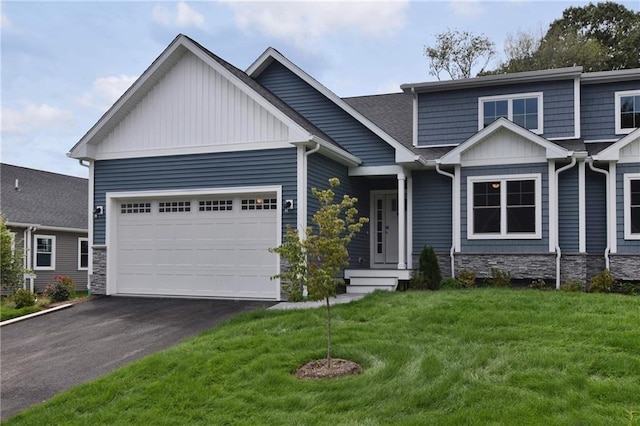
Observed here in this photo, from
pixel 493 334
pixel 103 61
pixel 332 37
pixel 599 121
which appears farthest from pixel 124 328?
pixel 599 121

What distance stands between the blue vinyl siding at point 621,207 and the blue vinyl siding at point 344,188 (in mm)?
6054

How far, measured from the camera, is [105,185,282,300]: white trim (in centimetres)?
1246

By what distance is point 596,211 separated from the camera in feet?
45.3

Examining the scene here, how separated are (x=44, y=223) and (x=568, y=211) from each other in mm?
18092

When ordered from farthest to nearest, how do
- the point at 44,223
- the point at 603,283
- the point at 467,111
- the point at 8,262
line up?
the point at 44,223, the point at 8,262, the point at 467,111, the point at 603,283

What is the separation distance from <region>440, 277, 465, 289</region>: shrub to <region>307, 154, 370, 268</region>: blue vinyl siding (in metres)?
2.29

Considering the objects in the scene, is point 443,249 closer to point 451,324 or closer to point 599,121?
point 599,121

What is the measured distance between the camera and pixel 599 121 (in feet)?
48.2

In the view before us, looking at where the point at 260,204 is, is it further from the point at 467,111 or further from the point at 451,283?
the point at 467,111

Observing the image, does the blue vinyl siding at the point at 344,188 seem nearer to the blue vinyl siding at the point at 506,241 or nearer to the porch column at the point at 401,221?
the porch column at the point at 401,221

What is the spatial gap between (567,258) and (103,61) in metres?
12.2

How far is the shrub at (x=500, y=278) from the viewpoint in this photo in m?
13.4

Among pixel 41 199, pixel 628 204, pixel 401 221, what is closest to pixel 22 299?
pixel 401 221

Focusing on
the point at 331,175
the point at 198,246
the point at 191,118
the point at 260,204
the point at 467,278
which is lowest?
the point at 467,278
